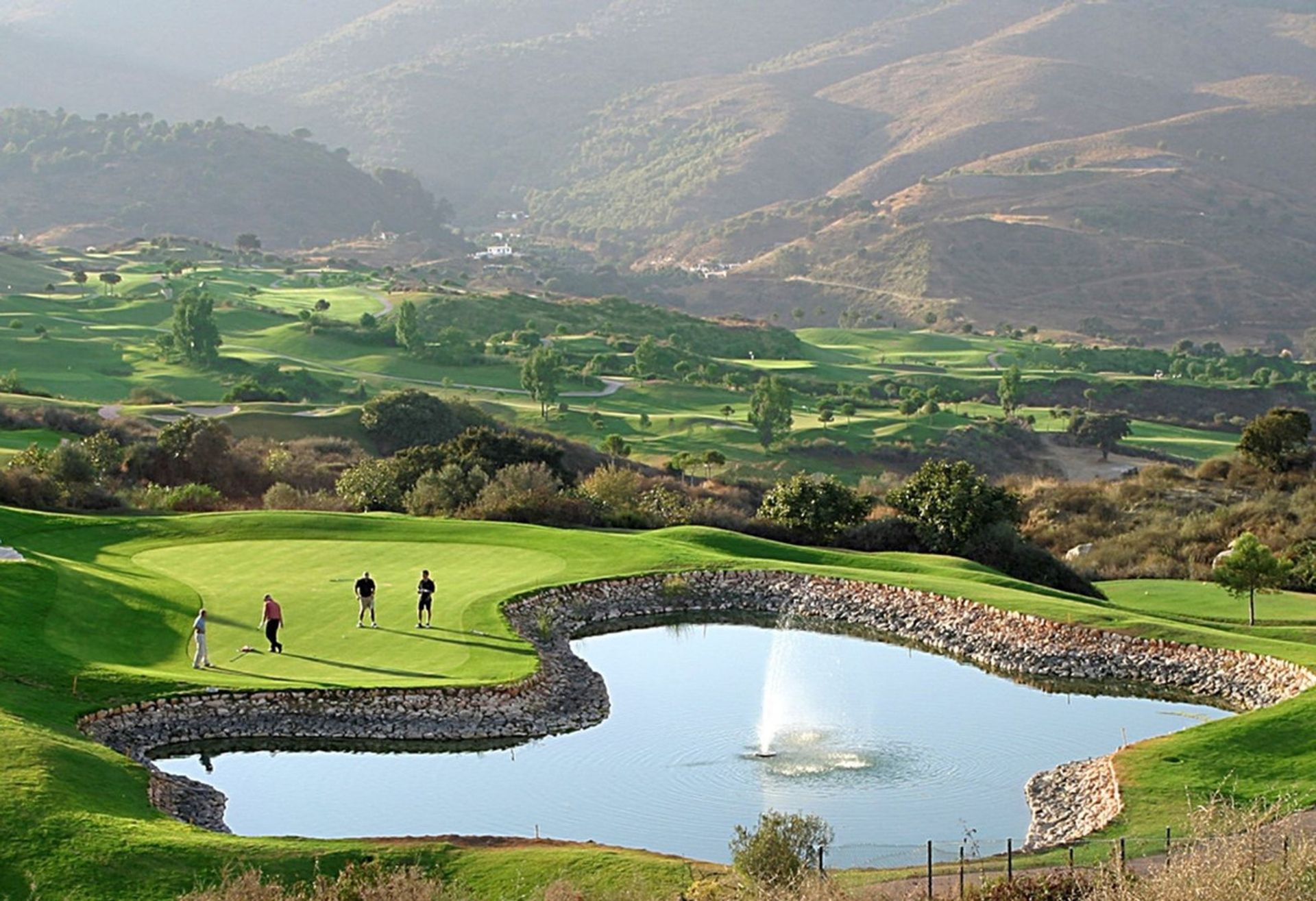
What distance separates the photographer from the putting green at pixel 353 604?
29.0 metres

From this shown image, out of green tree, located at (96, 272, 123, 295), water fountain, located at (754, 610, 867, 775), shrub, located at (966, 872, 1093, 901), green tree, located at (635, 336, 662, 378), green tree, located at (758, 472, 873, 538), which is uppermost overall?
green tree, located at (96, 272, 123, 295)

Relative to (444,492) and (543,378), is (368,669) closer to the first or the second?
(444,492)

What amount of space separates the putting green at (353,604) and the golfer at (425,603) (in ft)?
0.66

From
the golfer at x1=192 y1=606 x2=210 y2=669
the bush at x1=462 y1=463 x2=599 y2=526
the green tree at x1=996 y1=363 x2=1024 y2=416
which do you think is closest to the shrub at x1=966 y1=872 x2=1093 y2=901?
the golfer at x1=192 y1=606 x2=210 y2=669

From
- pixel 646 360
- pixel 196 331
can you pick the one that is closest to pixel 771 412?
pixel 646 360

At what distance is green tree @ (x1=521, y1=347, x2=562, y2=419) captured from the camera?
9312cm

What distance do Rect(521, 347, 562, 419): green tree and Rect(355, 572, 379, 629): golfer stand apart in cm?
6010

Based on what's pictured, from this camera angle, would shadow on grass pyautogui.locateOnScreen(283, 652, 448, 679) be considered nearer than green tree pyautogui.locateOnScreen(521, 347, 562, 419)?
Yes

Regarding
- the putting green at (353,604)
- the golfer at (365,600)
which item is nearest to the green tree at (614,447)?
the putting green at (353,604)

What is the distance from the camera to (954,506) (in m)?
45.4

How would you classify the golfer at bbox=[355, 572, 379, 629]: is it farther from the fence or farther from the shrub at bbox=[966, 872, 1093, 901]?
the shrub at bbox=[966, 872, 1093, 901]

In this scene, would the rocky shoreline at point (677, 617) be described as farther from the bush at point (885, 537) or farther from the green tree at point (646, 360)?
the green tree at point (646, 360)

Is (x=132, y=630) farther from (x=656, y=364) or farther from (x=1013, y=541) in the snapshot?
(x=656, y=364)

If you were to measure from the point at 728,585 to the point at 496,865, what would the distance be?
19.4 m
